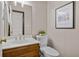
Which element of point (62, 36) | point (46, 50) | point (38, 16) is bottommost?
point (46, 50)

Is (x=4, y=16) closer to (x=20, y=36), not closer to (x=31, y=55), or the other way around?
(x=20, y=36)

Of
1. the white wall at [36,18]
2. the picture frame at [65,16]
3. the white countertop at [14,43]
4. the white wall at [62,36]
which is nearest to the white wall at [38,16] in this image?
the white wall at [36,18]

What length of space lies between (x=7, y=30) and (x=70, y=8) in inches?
53.9

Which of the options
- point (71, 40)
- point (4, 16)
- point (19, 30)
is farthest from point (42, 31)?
point (4, 16)

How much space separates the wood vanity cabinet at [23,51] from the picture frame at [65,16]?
0.79 metres

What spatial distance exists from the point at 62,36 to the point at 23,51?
3.50ft

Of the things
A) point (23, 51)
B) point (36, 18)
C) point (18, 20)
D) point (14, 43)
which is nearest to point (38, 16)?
point (36, 18)

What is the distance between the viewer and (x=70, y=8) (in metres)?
2.36

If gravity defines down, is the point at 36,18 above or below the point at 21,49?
above

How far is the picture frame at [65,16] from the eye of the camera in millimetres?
2330

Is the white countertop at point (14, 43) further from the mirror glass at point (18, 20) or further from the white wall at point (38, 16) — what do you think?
the white wall at point (38, 16)

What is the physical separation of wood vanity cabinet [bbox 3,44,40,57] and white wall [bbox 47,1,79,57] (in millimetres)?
689

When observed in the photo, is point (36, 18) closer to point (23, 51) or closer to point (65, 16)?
point (65, 16)

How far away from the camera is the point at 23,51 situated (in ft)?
6.43
